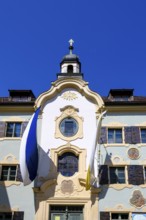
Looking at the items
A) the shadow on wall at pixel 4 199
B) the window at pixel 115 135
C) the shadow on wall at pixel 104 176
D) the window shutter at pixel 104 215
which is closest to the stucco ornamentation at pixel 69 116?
the window at pixel 115 135

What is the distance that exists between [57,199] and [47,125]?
5.73 m

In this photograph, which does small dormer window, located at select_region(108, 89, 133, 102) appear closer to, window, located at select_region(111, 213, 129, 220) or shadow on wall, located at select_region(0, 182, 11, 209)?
window, located at select_region(111, 213, 129, 220)

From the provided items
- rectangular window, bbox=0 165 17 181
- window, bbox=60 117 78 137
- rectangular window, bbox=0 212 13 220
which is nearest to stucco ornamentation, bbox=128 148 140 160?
window, bbox=60 117 78 137

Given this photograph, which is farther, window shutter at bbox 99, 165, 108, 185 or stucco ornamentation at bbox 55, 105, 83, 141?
stucco ornamentation at bbox 55, 105, 83, 141

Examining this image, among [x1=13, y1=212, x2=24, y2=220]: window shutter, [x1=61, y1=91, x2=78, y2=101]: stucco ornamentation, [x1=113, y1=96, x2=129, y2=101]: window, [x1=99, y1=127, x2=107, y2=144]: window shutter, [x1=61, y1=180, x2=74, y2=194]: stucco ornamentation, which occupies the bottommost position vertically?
[x1=13, y1=212, x2=24, y2=220]: window shutter

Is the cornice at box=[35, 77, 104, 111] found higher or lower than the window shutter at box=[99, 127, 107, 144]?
higher

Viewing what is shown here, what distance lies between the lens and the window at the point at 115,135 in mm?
25562

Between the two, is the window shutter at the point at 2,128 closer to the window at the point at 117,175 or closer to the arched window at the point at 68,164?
the arched window at the point at 68,164

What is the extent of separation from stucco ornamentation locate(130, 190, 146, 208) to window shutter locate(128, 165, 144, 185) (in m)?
0.78

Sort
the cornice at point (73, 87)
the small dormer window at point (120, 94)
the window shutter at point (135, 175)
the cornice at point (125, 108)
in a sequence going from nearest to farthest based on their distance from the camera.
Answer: the window shutter at point (135, 175) < the cornice at point (125, 108) < the cornice at point (73, 87) < the small dormer window at point (120, 94)

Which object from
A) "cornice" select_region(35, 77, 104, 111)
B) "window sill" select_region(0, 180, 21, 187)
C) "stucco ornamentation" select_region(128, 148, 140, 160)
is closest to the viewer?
"window sill" select_region(0, 180, 21, 187)

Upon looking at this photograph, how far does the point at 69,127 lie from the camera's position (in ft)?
85.2

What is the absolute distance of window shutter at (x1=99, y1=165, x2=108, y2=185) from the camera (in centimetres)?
2365

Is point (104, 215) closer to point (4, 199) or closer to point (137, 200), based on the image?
point (137, 200)
